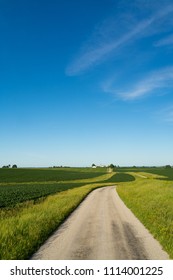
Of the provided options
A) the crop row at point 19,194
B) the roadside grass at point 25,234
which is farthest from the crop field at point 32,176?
the roadside grass at point 25,234

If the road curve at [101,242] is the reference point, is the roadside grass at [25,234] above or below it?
above

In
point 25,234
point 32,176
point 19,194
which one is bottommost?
point 19,194

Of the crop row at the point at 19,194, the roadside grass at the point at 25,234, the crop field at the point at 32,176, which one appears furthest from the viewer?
the crop field at the point at 32,176

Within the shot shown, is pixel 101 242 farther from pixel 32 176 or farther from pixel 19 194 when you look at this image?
pixel 32 176

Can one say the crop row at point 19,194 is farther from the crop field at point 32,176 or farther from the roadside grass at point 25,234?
the crop field at point 32,176

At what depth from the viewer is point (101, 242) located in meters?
13.4

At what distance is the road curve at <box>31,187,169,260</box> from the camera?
1120 cm

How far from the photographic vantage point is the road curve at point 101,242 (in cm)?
1120

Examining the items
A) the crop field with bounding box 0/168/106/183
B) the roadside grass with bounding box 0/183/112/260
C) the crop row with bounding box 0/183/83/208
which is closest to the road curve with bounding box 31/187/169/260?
the roadside grass with bounding box 0/183/112/260

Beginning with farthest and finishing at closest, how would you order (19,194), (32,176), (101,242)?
(32,176) < (19,194) < (101,242)

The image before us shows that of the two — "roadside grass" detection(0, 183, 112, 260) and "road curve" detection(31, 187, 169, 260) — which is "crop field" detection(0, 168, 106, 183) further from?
"road curve" detection(31, 187, 169, 260)

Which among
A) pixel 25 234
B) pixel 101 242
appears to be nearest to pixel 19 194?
pixel 25 234

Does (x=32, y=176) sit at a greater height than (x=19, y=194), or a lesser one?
greater

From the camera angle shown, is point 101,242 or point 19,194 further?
point 19,194
